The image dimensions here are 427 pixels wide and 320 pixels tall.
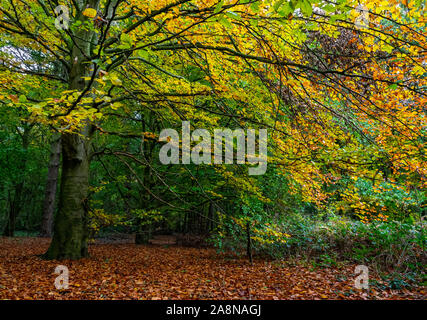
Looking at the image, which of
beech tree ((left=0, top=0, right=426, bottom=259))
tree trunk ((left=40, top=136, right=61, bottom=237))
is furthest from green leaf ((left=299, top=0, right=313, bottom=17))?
tree trunk ((left=40, top=136, right=61, bottom=237))

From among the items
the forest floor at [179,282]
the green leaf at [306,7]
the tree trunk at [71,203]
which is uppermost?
the green leaf at [306,7]

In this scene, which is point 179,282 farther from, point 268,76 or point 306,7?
point 306,7

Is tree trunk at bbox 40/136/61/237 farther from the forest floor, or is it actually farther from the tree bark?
the tree bark

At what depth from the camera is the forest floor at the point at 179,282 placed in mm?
4004

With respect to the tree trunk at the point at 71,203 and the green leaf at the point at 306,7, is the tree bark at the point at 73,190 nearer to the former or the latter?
the tree trunk at the point at 71,203

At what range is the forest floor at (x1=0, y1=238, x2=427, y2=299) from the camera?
400 centimetres

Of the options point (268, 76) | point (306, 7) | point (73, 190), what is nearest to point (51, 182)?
point (73, 190)

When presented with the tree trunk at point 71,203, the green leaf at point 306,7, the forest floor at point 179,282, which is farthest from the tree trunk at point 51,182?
the green leaf at point 306,7

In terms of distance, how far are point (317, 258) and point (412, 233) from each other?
2303mm

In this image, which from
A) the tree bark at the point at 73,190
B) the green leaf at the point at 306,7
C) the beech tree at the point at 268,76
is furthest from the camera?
the tree bark at the point at 73,190

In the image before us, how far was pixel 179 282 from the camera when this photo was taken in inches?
193
